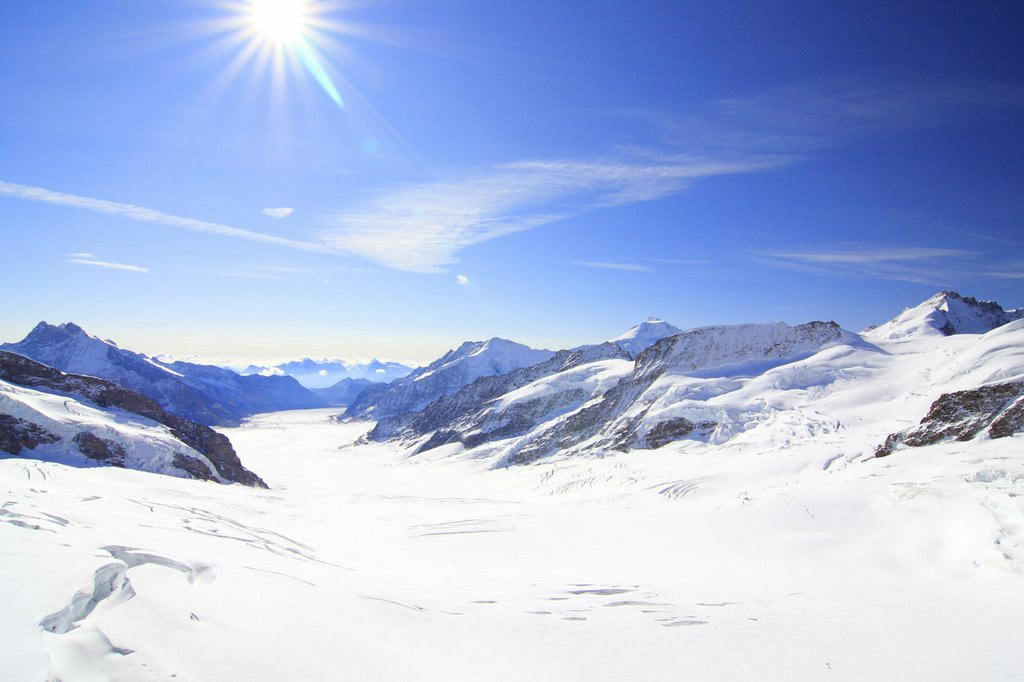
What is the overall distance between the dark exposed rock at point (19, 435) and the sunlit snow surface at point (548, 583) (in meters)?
9.36

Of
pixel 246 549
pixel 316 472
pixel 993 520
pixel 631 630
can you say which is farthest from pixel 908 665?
pixel 316 472

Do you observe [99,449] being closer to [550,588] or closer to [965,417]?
[550,588]

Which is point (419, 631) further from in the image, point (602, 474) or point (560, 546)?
point (602, 474)

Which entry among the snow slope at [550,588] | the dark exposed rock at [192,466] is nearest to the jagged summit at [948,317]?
the snow slope at [550,588]

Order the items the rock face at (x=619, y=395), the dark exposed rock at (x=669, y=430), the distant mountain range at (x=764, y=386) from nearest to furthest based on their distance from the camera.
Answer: the distant mountain range at (x=764, y=386)
the dark exposed rock at (x=669, y=430)
the rock face at (x=619, y=395)

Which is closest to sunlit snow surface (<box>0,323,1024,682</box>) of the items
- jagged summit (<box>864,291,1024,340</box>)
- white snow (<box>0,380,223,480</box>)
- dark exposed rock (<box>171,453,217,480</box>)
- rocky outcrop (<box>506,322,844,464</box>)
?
white snow (<box>0,380,223,480</box>)

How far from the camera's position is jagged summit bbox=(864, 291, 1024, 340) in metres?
80.8

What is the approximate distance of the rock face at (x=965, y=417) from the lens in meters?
22.3

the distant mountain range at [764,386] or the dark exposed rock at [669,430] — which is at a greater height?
the distant mountain range at [764,386]

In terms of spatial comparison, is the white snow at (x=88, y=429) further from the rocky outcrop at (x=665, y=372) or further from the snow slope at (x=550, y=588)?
the rocky outcrop at (x=665, y=372)

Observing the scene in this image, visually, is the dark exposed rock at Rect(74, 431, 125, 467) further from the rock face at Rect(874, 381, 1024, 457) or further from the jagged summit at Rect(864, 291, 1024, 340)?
the jagged summit at Rect(864, 291, 1024, 340)

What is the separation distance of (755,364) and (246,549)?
58.3 m

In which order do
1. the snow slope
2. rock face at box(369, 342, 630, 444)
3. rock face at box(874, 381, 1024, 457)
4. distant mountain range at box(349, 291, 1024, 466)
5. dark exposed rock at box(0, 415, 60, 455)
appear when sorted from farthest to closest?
rock face at box(369, 342, 630, 444) < dark exposed rock at box(0, 415, 60, 455) < distant mountain range at box(349, 291, 1024, 466) < rock face at box(874, 381, 1024, 457) < the snow slope

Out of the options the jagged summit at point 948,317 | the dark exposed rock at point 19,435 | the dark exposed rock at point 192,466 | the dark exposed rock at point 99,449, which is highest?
the jagged summit at point 948,317
